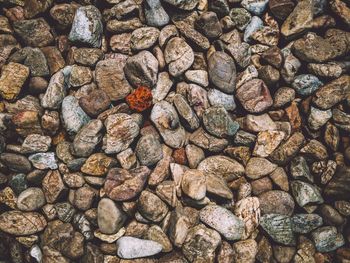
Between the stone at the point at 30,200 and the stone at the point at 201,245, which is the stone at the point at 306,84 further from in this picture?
the stone at the point at 30,200

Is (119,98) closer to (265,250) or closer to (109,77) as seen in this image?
(109,77)

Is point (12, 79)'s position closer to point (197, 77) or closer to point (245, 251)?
point (197, 77)

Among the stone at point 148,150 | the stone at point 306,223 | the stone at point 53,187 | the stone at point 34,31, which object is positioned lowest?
the stone at point 306,223

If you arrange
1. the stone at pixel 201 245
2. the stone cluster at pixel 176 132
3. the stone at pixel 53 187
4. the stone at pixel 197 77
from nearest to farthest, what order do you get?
the stone at pixel 201 245 < the stone cluster at pixel 176 132 < the stone at pixel 53 187 < the stone at pixel 197 77

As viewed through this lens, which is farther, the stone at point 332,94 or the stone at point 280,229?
the stone at point 332,94

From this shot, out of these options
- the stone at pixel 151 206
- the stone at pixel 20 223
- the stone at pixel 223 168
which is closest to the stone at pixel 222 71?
the stone at pixel 223 168

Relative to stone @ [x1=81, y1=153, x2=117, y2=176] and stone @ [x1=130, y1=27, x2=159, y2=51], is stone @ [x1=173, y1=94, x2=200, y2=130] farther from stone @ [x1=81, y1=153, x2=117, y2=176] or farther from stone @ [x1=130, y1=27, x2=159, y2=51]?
stone @ [x1=81, y1=153, x2=117, y2=176]

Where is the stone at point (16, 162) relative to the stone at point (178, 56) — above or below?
below

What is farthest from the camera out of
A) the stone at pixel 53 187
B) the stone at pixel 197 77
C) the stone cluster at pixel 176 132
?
the stone at pixel 197 77

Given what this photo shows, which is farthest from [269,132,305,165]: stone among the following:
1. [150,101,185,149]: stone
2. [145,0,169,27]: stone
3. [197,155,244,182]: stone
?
[145,0,169,27]: stone
